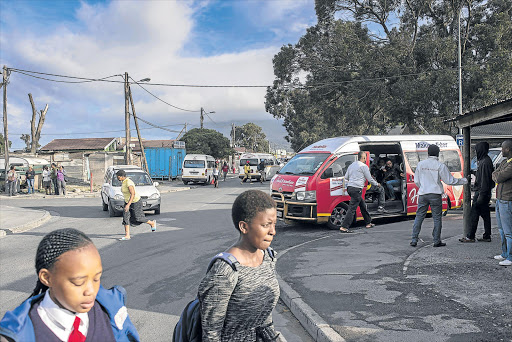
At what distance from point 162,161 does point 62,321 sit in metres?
37.3

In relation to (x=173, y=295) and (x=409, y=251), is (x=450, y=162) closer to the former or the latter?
(x=409, y=251)

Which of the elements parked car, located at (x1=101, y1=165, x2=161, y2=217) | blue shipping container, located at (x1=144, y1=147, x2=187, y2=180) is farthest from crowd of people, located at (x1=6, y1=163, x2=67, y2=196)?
blue shipping container, located at (x1=144, y1=147, x2=187, y2=180)

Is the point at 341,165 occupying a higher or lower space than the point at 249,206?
higher

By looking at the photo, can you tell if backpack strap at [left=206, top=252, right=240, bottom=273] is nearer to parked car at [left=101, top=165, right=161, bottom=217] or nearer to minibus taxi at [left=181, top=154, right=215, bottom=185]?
parked car at [left=101, top=165, right=161, bottom=217]

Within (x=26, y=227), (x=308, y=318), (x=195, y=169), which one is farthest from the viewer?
(x=195, y=169)

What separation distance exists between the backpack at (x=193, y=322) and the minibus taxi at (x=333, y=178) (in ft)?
26.3

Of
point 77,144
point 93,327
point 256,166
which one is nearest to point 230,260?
point 93,327

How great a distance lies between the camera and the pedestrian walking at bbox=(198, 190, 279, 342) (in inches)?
85.4

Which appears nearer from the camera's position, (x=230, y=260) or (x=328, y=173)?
(x=230, y=260)

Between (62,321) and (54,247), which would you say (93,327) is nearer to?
(62,321)

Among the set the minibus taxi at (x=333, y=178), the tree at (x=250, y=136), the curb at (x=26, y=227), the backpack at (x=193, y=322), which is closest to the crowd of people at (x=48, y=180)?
the curb at (x=26, y=227)

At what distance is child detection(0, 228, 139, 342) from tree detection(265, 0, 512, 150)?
23.9 m

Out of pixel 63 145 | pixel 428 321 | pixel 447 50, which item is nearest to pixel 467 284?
pixel 428 321

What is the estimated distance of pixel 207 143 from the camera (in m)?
54.3
